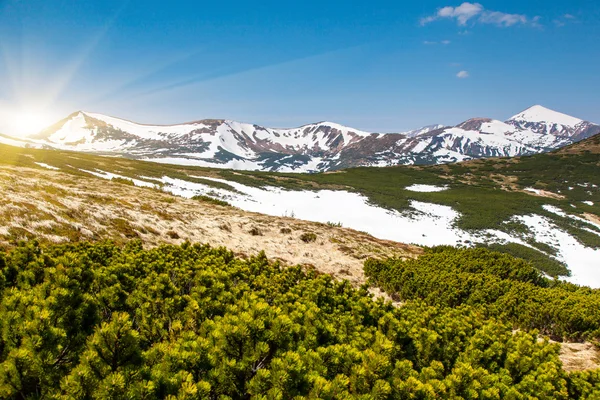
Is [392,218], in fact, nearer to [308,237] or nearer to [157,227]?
[308,237]

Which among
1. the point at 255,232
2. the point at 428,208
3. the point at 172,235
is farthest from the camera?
the point at 428,208

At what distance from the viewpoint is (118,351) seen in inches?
127

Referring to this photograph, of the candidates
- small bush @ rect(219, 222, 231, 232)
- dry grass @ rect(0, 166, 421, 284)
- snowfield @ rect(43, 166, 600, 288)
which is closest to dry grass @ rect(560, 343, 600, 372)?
dry grass @ rect(0, 166, 421, 284)

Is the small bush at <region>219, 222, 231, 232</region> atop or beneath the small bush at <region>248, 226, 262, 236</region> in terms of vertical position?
atop

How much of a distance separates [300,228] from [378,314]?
20475 millimetres

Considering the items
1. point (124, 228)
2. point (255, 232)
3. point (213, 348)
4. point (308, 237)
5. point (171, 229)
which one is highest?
point (213, 348)

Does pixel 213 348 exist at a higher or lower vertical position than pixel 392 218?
higher

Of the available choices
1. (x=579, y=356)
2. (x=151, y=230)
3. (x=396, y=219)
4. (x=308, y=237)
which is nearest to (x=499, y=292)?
(x=579, y=356)

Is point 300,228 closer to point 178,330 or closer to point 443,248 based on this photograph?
point 443,248

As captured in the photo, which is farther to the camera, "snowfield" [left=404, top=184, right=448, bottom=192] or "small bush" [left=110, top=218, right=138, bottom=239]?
"snowfield" [left=404, top=184, right=448, bottom=192]

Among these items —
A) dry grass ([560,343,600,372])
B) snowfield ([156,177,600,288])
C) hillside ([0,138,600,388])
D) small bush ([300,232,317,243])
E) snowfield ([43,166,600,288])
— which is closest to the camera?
hillside ([0,138,600,388])

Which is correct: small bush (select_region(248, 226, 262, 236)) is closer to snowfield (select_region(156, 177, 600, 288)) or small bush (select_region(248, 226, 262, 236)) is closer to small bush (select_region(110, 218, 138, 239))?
small bush (select_region(110, 218, 138, 239))

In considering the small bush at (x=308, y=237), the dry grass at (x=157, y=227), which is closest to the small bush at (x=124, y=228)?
the dry grass at (x=157, y=227)

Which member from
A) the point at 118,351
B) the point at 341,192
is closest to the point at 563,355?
the point at 118,351
